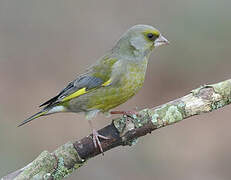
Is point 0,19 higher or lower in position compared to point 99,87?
higher

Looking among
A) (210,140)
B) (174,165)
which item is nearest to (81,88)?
(174,165)

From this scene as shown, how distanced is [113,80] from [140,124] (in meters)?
0.90

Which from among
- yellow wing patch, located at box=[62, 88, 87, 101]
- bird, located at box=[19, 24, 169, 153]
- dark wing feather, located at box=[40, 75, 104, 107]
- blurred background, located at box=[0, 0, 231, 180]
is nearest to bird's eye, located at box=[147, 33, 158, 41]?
bird, located at box=[19, 24, 169, 153]

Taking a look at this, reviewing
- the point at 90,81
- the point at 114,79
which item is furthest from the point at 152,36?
the point at 90,81

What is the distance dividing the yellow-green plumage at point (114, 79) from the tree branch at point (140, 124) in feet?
2.08

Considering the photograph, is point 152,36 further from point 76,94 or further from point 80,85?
point 76,94

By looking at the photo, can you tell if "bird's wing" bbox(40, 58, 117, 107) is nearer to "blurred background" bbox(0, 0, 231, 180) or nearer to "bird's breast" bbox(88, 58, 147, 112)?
"bird's breast" bbox(88, 58, 147, 112)

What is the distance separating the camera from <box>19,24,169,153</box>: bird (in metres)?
5.09

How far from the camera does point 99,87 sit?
5.23 metres

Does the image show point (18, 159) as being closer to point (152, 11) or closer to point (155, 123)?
point (155, 123)

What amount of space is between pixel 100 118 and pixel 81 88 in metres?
4.62

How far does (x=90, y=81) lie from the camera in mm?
5391

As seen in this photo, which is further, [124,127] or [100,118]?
[100,118]

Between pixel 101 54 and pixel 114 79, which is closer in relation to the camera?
pixel 114 79
